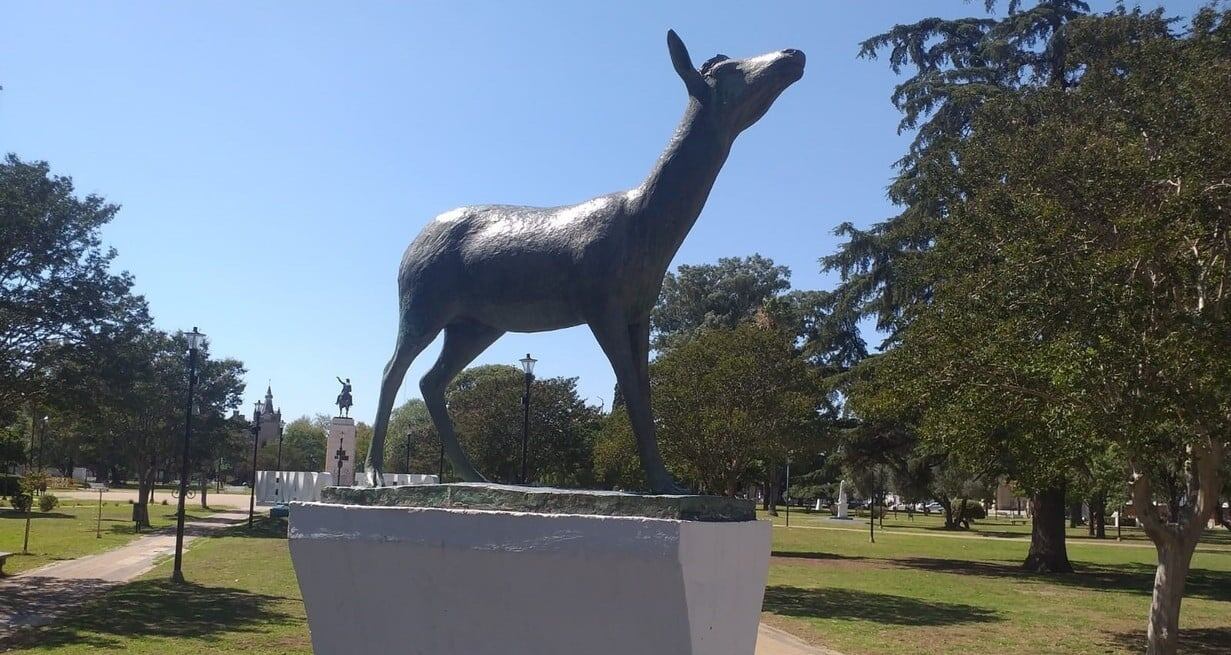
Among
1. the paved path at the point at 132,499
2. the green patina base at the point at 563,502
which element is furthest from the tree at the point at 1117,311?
the paved path at the point at 132,499

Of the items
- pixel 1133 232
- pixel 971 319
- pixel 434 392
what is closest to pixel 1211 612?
pixel 971 319

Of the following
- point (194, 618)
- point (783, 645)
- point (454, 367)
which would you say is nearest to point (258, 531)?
point (194, 618)

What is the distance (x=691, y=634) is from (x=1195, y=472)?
419 inches

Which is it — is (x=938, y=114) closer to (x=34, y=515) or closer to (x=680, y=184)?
(x=680, y=184)

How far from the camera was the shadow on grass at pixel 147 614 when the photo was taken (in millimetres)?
11453

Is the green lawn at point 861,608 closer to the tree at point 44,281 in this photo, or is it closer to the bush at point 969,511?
the tree at point 44,281

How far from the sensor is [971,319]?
40.9ft

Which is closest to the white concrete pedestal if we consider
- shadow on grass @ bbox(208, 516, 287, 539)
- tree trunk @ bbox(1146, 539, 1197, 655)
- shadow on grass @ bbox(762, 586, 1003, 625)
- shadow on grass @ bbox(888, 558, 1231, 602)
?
tree trunk @ bbox(1146, 539, 1197, 655)

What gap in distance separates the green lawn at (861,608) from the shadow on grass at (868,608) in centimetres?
2

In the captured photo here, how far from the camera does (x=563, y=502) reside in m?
4.15

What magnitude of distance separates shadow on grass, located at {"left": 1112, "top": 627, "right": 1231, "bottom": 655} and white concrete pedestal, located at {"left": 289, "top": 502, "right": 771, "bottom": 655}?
11802 mm

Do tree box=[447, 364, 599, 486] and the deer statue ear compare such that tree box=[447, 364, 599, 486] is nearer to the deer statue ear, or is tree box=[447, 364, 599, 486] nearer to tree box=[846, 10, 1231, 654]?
tree box=[846, 10, 1231, 654]

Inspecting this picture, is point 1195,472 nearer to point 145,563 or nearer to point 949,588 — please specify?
point 949,588

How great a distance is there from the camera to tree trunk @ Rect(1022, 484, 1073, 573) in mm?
24922
